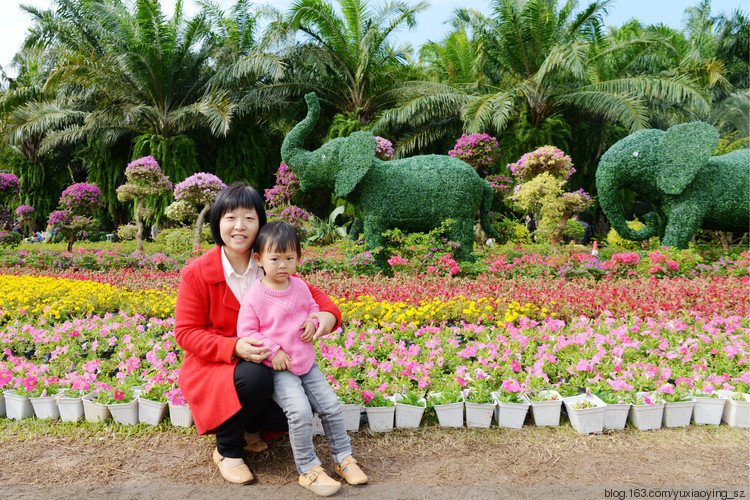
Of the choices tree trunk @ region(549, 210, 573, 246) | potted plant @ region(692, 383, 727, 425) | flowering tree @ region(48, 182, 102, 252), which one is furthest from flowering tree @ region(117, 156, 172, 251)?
potted plant @ region(692, 383, 727, 425)

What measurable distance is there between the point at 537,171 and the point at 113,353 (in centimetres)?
951

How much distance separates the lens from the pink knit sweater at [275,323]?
218 cm

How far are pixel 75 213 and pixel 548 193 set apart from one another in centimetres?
991

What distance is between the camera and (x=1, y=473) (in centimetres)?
228

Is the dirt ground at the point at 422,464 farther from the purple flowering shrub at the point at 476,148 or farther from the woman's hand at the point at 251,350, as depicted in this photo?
the purple flowering shrub at the point at 476,148

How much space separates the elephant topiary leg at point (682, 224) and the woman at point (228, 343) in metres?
6.66

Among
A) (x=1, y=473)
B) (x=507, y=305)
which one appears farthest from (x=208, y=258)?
(x=507, y=305)

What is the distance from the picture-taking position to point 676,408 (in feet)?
8.80

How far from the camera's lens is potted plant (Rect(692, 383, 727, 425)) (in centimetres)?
271

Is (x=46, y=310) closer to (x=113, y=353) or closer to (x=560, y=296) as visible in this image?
(x=113, y=353)

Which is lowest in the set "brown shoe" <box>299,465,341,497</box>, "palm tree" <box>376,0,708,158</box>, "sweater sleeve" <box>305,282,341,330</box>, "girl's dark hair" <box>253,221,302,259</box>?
"brown shoe" <box>299,465,341,497</box>

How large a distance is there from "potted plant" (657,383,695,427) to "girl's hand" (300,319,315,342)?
1945mm

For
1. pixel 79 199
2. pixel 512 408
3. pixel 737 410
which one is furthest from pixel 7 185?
pixel 737 410

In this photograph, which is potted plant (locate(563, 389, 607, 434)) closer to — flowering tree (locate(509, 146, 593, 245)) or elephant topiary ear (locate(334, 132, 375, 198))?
elephant topiary ear (locate(334, 132, 375, 198))
